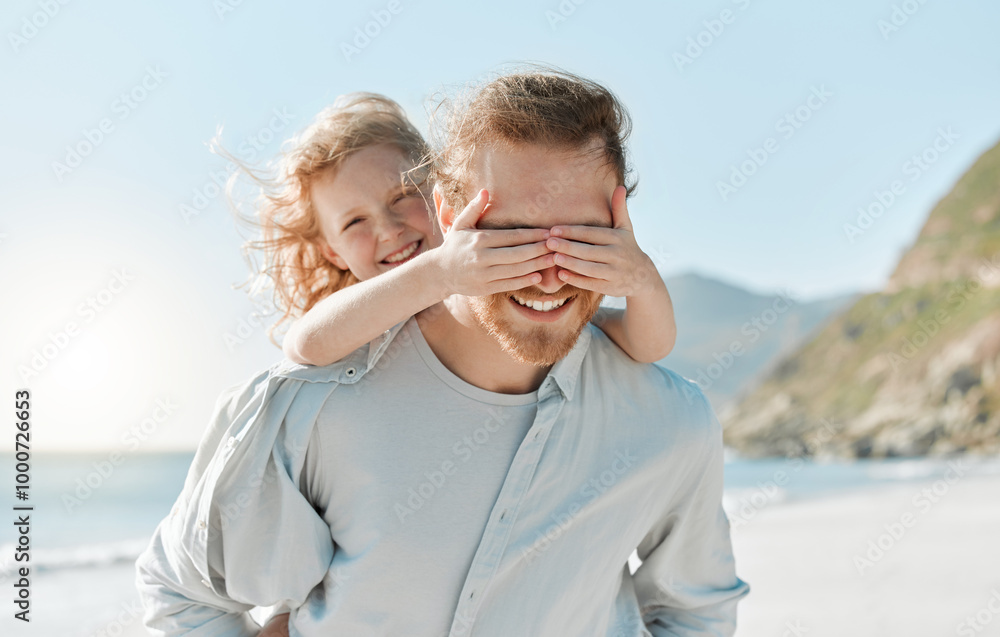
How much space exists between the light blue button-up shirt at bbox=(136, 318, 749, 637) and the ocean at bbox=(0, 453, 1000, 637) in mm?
6685

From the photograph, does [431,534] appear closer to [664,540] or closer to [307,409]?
[307,409]

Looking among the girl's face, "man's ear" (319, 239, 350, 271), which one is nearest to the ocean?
"man's ear" (319, 239, 350, 271)

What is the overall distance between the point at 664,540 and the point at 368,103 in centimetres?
223

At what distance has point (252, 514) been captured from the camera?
2.09 metres

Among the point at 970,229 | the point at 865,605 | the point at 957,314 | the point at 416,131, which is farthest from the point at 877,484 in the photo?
the point at 970,229

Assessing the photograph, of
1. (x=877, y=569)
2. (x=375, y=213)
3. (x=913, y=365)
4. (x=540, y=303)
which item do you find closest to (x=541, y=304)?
(x=540, y=303)

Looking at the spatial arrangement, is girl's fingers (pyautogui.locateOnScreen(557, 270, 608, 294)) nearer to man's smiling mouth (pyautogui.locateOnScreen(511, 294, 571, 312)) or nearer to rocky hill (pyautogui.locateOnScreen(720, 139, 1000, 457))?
man's smiling mouth (pyautogui.locateOnScreen(511, 294, 571, 312))

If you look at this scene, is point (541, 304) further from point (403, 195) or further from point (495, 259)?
point (403, 195)

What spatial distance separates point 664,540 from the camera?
2.39 metres

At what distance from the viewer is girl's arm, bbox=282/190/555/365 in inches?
75.1

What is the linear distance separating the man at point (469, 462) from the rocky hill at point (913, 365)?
32.3 metres

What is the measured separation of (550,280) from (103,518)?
17541mm

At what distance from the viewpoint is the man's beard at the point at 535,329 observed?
2068 millimetres
